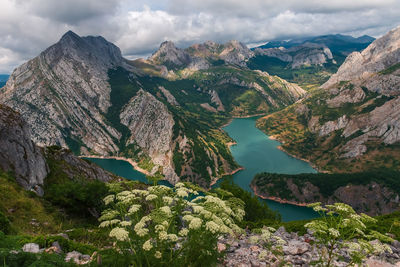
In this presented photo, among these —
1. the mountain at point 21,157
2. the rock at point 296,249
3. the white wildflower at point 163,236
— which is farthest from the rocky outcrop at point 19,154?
the rock at point 296,249

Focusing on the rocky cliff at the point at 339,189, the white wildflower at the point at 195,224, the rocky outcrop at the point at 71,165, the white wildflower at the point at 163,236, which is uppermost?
the white wildflower at the point at 195,224

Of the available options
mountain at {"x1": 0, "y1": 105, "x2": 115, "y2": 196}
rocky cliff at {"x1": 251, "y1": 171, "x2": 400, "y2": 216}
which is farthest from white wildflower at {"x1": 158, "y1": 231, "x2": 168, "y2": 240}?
rocky cliff at {"x1": 251, "y1": 171, "x2": 400, "y2": 216}

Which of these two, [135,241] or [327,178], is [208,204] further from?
[327,178]

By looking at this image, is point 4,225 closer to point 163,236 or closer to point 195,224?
point 163,236

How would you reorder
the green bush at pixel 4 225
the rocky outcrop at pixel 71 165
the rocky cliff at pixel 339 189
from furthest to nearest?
the rocky cliff at pixel 339 189, the rocky outcrop at pixel 71 165, the green bush at pixel 4 225

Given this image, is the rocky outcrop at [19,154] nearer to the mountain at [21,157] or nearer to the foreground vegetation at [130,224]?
the mountain at [21,157]

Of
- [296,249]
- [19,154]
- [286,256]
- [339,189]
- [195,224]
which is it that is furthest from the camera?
[339,189]

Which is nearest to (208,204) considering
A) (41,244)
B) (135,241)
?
(135,241)

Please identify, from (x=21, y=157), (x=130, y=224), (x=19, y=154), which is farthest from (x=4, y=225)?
(x=19, y=154)

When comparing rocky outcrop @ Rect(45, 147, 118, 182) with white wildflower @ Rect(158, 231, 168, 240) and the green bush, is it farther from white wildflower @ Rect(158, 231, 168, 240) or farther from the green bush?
white wildflower @ Rect(158, 231, 168, 240)
